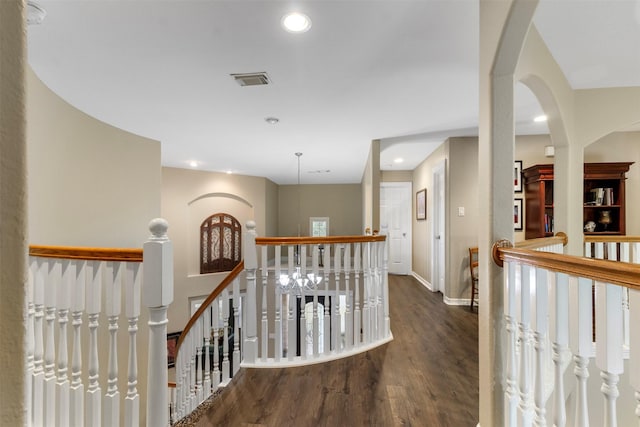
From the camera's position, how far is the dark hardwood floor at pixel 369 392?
1.72 metres

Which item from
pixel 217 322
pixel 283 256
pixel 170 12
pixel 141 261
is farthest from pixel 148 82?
pixel 283 256

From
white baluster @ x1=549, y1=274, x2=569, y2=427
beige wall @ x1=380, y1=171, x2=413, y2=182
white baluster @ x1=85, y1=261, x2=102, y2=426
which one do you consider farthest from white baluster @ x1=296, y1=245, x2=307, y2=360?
beige wall @ x1=380, y1=171, x2=413, y2=182

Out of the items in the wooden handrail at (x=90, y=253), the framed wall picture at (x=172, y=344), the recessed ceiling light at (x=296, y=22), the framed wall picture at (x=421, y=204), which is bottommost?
the framed wall picture at (x=172, y=344)

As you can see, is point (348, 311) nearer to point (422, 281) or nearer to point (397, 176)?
point (422, 281)

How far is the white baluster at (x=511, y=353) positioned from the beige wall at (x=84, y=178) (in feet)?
10.5

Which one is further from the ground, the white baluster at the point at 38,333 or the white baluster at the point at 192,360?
the white baluster at the point at 38,333

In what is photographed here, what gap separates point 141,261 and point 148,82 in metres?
1.85

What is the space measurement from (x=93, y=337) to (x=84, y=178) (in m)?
2.52

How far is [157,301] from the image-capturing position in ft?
3.90

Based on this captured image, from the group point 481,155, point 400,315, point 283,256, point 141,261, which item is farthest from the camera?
point 283,256

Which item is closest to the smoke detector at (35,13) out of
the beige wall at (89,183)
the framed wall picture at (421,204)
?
the beige wall at (89,183)

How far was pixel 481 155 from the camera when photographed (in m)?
1.59

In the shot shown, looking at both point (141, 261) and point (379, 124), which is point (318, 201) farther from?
point (141, 261)

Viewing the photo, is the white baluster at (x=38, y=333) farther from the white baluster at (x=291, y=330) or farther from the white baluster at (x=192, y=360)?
the white baluster at (x=291, y=330)
